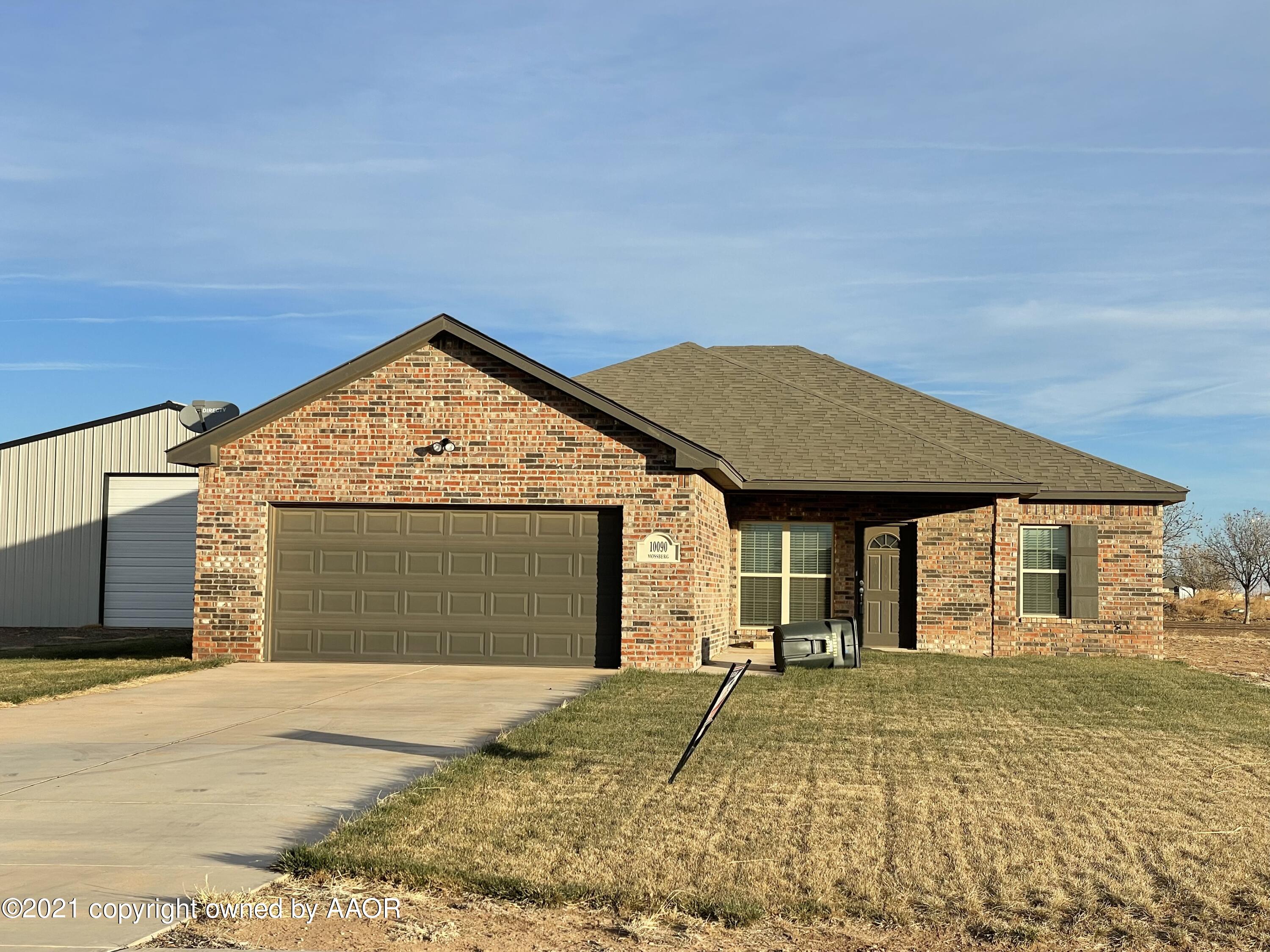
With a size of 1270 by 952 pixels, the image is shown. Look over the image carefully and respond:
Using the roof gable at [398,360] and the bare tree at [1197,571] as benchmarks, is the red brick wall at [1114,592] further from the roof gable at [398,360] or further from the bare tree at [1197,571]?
the bare tree at [1197,571]

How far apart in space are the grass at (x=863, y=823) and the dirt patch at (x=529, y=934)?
0.13 metres

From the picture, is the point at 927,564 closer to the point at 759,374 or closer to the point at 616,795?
the point at 759,374

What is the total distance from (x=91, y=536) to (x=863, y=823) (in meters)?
24.2

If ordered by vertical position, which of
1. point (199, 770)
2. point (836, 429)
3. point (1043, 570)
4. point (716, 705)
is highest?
point (836, 429)

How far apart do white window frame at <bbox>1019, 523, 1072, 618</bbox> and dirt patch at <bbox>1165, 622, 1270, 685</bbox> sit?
2.14m

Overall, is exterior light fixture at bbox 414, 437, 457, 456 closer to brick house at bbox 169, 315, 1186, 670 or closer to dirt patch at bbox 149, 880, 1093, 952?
brick house at bbox 169, 315, 1186, 670

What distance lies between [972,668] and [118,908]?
14.6 m

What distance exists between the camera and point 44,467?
90.0 ft

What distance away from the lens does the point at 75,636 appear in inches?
992

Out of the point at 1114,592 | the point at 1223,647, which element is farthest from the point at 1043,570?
the point at 1223,647

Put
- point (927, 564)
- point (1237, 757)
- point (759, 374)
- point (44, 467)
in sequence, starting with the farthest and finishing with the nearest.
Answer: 1. point (44, 467)
2. point (759, 374)
3. point (927, 564)
4. point (1237, 757)

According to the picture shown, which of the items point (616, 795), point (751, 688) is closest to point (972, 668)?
point (751, 688)

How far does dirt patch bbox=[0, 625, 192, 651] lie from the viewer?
2244 cm

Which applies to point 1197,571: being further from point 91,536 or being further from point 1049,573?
point 91,536
